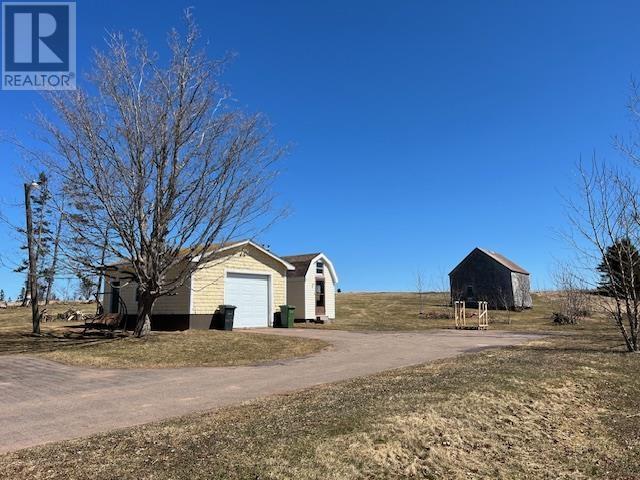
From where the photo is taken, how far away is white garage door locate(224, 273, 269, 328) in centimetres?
2408

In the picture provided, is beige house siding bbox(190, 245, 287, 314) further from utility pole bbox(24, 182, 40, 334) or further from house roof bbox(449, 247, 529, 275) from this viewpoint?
house roof bbox(449, 247, 529, 275)

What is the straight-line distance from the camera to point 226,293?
931 inches

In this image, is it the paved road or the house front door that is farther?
the house front door

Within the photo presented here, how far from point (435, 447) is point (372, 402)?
1.56 metres

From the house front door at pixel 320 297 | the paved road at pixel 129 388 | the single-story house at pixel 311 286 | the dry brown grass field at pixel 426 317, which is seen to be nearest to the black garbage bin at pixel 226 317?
the dry brown grass field at pixel 426 317

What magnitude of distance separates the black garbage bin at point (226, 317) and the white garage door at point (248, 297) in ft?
3.25

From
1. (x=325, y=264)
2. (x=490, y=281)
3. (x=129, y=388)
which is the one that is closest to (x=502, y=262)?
(x=490, y=281)

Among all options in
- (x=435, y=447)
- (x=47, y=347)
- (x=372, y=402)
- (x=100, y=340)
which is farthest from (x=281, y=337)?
(x=435, y=447)

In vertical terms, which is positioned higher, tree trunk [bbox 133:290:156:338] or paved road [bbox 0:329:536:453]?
tree trunk [bbox 133:290:156:338]

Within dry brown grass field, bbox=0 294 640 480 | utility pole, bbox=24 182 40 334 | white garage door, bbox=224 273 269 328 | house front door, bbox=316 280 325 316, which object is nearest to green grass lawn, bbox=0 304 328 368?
utility pole, bbox=24 182 40 334

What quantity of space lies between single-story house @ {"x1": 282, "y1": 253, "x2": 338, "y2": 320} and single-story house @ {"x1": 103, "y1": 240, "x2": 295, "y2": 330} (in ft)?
11.5

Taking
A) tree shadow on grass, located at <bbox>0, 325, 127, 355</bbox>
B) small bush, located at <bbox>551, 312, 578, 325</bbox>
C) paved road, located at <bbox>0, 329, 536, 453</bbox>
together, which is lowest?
small bush, located at <bbox>551, 312, 578, 325</bbox>

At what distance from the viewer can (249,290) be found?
82.3 ft

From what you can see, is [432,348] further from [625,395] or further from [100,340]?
[100,340]
